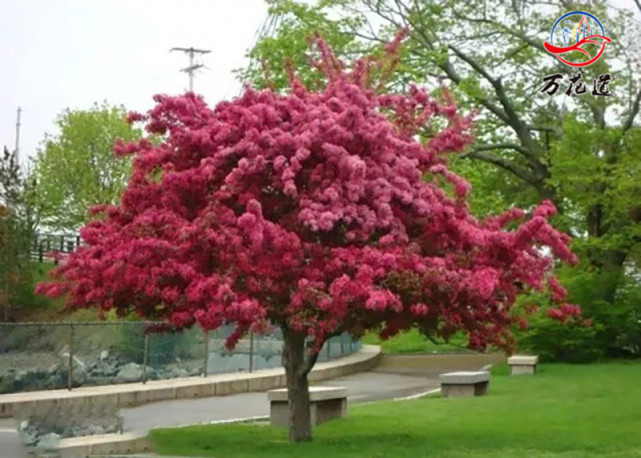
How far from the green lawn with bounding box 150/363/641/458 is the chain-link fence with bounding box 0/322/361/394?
3503 mm

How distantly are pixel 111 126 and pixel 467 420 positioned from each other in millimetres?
47139

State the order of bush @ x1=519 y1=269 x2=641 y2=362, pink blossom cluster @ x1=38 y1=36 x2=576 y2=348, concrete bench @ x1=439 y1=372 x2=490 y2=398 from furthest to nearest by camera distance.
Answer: bush @ x1=519 y1=269 x2=641 y2=362, concrete bench @ x1=439 y1=372 x2=490 y2=398, pink blossom cluster @ x1=38 y1=36 x2=576 y2=348

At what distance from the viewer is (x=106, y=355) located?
76.2ft

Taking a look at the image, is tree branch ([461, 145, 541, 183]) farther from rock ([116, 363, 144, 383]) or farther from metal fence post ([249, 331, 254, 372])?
rock ([116, 363, 144, 383])

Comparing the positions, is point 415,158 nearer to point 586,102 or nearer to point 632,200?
point 632,200

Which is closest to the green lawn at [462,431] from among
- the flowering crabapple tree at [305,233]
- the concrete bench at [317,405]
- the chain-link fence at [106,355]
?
the concrete bench at [317,405]

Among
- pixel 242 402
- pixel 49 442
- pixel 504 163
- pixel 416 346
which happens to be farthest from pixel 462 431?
pixel 416 346

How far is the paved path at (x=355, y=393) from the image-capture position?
19.3m

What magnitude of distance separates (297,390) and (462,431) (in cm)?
243

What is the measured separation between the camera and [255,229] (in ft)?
40.8

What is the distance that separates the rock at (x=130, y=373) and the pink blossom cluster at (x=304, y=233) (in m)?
9.52

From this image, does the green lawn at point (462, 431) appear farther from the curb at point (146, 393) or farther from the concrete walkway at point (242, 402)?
the concrete walkway at point (242, 402)

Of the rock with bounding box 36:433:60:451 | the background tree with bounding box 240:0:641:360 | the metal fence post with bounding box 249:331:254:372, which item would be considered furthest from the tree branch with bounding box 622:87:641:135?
the rock with bounding box 36:433:60:451

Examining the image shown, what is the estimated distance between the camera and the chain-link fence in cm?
2141
